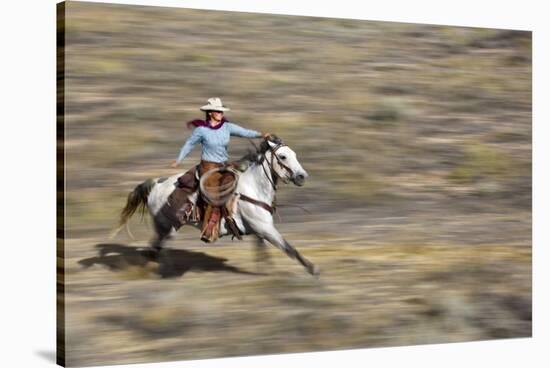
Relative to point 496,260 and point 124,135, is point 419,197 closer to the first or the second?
point 496,260

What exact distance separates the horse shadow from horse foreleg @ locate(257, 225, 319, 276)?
1.20 feet

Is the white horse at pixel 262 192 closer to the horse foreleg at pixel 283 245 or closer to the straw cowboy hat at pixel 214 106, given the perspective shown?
the horse foreleg at pixel 283 245

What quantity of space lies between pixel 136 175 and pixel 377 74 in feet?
9.07

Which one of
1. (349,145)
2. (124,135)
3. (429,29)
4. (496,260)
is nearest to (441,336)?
(496,260)

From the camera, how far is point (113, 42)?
1143 centimetres

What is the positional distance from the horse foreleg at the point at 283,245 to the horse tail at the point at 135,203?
1159 mm

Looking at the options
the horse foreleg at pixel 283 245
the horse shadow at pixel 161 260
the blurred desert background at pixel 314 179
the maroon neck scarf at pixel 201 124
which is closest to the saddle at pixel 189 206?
the blurred desert background at pixel 314 179

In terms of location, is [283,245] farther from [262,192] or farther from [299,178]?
[299,178]

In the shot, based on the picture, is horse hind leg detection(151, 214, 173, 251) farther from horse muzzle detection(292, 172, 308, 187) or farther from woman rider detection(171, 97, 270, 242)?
horse muzzle detection(292, 172, 308, 187)

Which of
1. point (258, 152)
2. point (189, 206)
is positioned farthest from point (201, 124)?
point (189, 206)

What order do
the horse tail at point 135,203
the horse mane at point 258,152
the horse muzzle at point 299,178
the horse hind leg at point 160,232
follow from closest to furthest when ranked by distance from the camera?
1. the horse tail at point 135,203
2. the horse hind leg at point 160,232
3. the horse mane at point 258,152
4. the horse muzzle at point 299,178

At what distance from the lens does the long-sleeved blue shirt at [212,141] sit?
460 inches

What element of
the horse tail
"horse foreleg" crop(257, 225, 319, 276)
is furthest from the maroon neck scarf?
"horse foreleg" crop(257, 225, 319, 276)

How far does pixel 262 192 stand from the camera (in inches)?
472
